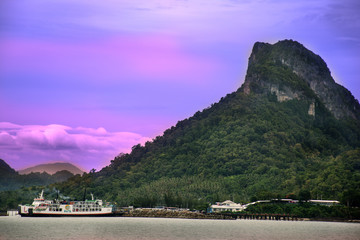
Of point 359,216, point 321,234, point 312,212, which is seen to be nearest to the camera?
point 321,234

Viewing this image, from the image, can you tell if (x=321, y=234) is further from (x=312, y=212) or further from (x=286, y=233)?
(x=312, y=212)

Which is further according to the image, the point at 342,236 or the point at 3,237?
the point at 342,236

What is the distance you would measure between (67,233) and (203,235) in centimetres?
2880

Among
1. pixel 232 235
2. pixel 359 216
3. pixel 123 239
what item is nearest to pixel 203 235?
pixel 232 235

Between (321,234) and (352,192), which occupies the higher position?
(352,192)

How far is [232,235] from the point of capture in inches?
4702

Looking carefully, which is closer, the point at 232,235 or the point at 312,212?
the point at 232,235

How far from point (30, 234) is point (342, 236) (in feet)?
216

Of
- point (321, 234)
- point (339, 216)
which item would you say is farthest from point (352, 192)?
point (321, 234)

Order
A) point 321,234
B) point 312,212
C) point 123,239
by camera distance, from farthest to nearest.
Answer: point 312,212 < point 321,234 < point 123,239

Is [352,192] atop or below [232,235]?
atop

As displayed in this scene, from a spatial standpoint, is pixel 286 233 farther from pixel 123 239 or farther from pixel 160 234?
pixel 123 239

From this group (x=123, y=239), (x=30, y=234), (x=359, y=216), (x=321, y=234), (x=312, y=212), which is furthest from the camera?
(x=312, y=212)

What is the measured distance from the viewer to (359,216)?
180 metres
